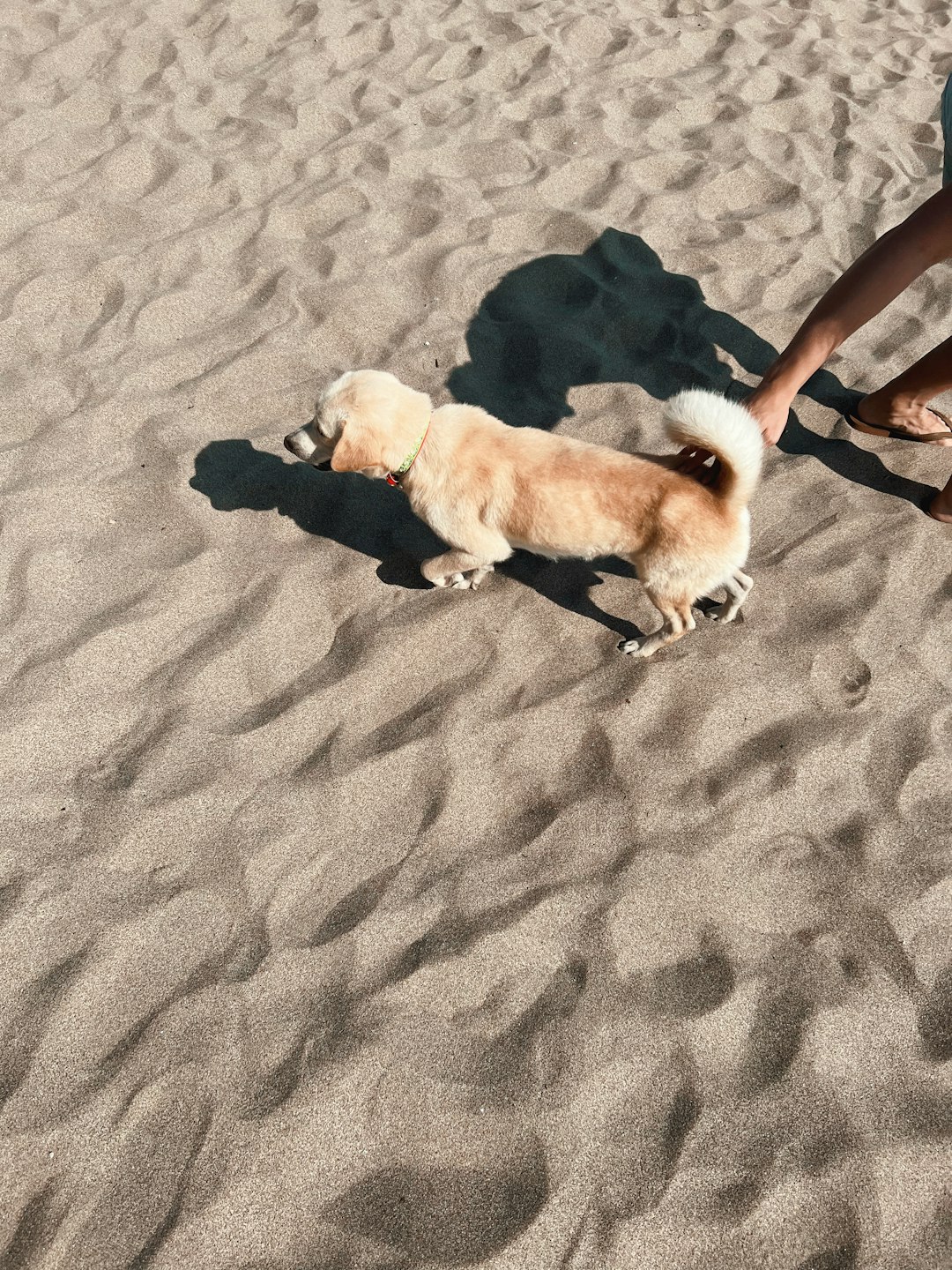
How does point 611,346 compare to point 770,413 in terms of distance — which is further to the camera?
point 611,346

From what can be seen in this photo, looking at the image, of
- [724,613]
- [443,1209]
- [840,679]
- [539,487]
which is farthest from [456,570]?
[443,1209]

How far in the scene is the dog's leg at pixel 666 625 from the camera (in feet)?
9.15

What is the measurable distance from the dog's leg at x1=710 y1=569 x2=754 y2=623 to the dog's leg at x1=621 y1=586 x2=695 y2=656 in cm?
11

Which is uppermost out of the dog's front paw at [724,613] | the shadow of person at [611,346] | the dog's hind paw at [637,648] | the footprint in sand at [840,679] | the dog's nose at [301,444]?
the dog's nose at [301,444]

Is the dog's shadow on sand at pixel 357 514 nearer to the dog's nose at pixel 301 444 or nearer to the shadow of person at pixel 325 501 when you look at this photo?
the shadow of person at pixel 325 501

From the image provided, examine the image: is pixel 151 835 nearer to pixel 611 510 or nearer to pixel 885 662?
pixel 611 510

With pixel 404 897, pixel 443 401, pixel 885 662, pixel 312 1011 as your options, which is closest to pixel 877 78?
pixel 443 401

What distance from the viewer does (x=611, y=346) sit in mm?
4016

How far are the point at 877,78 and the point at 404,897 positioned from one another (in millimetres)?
6350

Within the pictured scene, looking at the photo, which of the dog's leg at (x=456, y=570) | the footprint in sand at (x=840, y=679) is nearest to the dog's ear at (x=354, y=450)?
the dog's leg at (x=456, y=570)

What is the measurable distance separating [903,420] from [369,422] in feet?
8.09

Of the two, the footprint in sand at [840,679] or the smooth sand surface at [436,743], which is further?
the footprint in sand at [840,679]

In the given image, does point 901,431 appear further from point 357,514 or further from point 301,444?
point 301,444

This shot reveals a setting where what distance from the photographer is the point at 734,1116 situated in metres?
2.07
